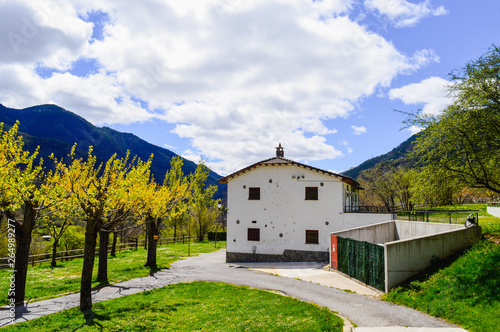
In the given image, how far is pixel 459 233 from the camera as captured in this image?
16.6 metres

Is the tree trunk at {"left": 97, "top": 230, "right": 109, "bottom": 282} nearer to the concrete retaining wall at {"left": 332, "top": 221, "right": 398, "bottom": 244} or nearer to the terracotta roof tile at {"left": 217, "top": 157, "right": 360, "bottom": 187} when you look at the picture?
the terracotta roof tile at {"left": 217, "top": 157, "right": 360, "bottom": 187}

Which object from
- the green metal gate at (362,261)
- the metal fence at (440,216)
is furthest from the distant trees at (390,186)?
the green metal gate at (362,261)

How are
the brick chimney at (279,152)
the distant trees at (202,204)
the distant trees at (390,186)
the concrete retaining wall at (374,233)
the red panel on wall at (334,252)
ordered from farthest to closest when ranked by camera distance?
the distant trees at (202,204)
the distant trees at (390,186)
the brick chimney at (279,152)
the concrete retaining wall at (374,233)
the red panel on wall at (334,252)

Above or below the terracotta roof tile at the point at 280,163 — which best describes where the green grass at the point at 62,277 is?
below

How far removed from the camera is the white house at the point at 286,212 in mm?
26547

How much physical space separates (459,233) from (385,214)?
31.8ft

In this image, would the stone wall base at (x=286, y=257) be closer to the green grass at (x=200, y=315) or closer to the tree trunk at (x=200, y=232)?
the green grass at (x=200, y=315)

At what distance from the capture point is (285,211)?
2772 cm

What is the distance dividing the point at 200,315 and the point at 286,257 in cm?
1618

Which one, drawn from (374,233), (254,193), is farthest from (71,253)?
(374,233)

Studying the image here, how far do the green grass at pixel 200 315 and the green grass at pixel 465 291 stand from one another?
4.04 m

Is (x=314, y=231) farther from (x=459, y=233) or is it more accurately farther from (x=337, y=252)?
(x=459, y=233)

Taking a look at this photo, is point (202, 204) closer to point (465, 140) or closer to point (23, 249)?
point (23, 249)

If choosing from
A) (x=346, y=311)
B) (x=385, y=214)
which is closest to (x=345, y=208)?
(x=385, y=214)
